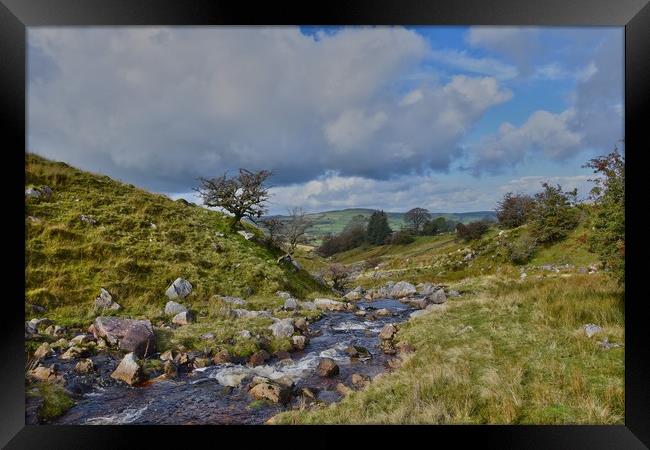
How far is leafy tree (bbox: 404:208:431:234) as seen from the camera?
162 inches

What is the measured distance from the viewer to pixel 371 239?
423 cm

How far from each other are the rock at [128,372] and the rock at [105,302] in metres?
0.70

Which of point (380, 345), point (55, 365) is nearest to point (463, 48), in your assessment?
point (380, 345)

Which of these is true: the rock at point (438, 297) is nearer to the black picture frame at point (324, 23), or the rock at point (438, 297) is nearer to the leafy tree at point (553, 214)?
the leafy tree at point (553, 214)

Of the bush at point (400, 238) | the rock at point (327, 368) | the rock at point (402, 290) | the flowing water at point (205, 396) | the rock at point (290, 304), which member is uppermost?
the bush at point (400, 238)

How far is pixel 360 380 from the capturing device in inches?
141

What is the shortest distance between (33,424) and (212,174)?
3330mm

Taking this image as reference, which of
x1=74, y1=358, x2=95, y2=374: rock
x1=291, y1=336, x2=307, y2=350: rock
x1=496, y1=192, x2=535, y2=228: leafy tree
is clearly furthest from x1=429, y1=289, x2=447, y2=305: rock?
x1=74, y1=358, x2=95, y2=374: rock

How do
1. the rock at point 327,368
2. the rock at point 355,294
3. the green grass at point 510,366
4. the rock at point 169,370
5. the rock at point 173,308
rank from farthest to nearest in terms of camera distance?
the rock at point 355,294, the rock at point 173,308, the rock at point 327,368, the rock at point 169,370, the green grass at point 510,366

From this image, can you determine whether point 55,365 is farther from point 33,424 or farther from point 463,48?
point 463,48

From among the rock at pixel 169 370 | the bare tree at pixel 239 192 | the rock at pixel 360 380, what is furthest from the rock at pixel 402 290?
the rock at pixel 169 370

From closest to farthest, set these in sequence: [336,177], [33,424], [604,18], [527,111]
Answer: [604,18] → [33,424] → [527,111] → [336,177]

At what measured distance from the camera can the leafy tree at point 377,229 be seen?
4145mm

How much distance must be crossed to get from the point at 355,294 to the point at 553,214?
2.76m
